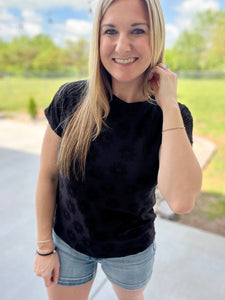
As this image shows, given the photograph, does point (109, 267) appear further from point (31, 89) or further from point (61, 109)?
point (31, 89)

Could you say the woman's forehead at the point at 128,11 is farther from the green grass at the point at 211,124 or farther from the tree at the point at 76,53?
the tree at the point at 76,53

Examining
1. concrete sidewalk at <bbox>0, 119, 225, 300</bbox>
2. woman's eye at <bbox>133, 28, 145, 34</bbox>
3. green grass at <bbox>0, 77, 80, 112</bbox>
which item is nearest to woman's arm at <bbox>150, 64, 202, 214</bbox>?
woman's eye at <bbox>133, 28, 145, 34</bbox>

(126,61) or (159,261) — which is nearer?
(126,61)

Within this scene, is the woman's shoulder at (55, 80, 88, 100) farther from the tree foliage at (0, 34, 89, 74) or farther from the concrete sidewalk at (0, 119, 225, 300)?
the tree foliage at (0, 34, 89, 74)

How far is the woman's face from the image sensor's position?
0.73 m

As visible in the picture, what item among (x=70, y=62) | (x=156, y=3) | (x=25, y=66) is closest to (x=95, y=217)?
(x=156, y=3)

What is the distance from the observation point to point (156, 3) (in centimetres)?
75

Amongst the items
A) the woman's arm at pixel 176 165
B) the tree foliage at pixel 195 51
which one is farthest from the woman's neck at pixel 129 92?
the tree foliage at pixel 195 51

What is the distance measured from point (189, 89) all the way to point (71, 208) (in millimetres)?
14265

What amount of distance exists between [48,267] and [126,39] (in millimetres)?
833

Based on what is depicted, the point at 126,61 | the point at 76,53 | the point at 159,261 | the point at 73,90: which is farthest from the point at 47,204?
the point at 76,53

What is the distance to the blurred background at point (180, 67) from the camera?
8.89 ft

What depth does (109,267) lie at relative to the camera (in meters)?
0.94

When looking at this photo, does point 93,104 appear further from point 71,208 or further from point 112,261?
point 112,261
